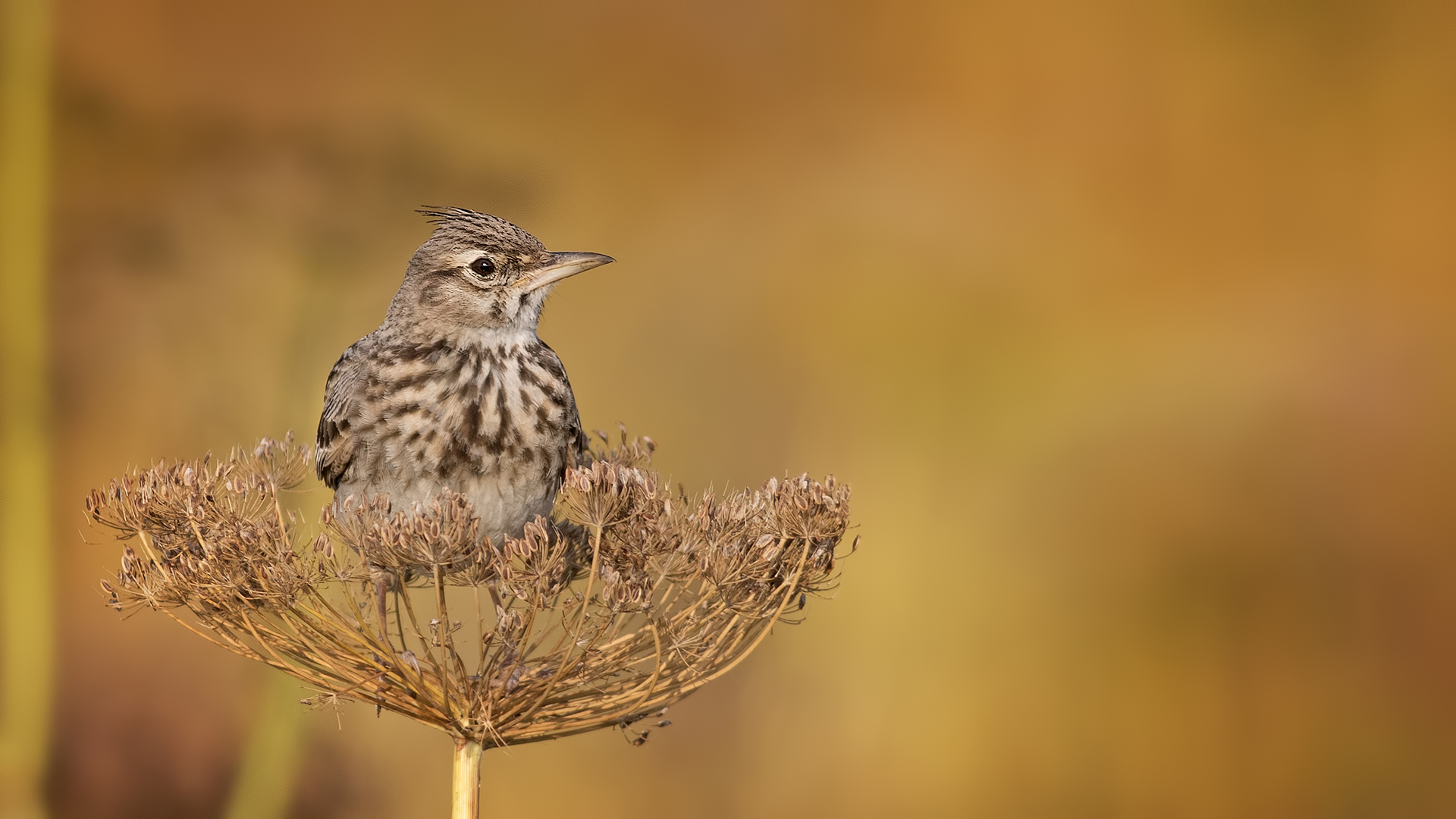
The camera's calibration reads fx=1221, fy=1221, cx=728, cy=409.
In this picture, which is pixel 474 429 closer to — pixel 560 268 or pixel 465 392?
pixel 465 392

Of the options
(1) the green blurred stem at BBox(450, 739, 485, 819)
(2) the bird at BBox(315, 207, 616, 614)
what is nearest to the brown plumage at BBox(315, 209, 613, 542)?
(2) the bird at BBox(315, 207, 616, 614)

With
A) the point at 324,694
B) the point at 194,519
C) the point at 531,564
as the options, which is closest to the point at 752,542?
the point at 531,564

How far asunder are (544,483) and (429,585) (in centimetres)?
55

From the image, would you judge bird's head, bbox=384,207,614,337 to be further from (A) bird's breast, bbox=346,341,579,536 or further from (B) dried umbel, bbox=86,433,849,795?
(B) dried umbel, bbox=86,433,849,795

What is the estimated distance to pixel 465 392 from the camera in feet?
15.2

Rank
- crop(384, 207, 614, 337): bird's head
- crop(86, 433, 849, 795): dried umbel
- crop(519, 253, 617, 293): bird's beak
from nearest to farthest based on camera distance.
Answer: crop(86, 433, 849, 795): dried umbel < crop(519, 253, 617, 293): bird's beak < crop(384, 207, 614, 337): bird's head

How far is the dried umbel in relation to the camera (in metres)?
3.56

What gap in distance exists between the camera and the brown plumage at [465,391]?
14.7 feet

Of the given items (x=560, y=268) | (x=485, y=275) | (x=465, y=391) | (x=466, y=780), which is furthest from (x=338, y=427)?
(x=466, y=780)

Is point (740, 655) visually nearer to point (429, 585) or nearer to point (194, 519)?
point (429, 585)

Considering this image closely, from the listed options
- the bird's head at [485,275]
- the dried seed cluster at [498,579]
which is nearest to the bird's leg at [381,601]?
the dried seed cluster at [498,579]

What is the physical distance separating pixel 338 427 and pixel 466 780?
1634 millimetres

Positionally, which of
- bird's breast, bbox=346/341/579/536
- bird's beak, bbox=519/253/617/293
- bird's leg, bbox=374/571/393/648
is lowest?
bird's leg, bbox=374/571/393/648

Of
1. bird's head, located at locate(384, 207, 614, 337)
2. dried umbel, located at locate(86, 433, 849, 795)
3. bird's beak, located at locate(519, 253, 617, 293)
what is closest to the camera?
dried umbel, located at locate(86, 433, 849, 795)
